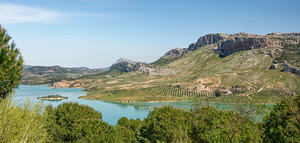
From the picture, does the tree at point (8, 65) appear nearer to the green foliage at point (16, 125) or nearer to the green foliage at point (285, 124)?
the green foliage at point (16, 125)

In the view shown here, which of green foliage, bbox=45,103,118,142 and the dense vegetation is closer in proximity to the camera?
the dense vegetation

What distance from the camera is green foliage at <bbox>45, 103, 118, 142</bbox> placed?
2597cm


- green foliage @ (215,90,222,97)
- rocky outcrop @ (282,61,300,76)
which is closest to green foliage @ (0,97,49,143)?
green foliage @ (215,90,222,97)

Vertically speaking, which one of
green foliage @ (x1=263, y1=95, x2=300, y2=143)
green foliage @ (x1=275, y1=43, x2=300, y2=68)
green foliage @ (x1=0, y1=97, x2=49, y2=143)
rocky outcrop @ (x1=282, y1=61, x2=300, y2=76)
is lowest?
green foliage @ (x1=263, y1=95, x2=300, y2=143)

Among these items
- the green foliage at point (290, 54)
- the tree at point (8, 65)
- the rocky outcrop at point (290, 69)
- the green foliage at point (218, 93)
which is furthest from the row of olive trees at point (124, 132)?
the green foliage at point (290, 54)

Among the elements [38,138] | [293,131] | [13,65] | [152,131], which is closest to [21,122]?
[38,138]

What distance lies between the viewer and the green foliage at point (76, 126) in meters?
26.0

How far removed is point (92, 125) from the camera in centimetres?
2834

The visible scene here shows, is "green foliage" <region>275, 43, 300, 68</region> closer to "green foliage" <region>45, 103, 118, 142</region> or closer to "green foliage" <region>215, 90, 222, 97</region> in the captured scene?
"green foliage" <region>215, 90, 222, 97</region>

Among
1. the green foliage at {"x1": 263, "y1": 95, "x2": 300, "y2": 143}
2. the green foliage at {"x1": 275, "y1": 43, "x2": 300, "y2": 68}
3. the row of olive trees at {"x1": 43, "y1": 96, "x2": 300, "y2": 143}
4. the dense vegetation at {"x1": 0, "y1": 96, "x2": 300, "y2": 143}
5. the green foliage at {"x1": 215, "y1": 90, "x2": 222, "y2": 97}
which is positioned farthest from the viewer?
the green foliage at {"x1": 275, "y1": 43, "x2": 300, "y2": 68}

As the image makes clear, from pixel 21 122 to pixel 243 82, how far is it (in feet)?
518

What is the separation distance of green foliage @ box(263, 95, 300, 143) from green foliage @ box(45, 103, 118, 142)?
1610 centimetres

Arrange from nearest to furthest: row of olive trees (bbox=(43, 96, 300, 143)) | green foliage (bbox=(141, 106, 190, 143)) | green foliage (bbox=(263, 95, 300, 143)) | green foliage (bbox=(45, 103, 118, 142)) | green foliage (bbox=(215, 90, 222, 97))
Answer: green foliage (bbox=(263, 95, 300, 143)), row of olive trees (bbox=(43, 96, 300, 143)), green foliage (bbox=(141, 106, 190, 143)), green foliage (bbox=(45, 103, 118, 142)), green foliage (bbox=(215, 90, 222, 97))

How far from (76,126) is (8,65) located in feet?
51.1
